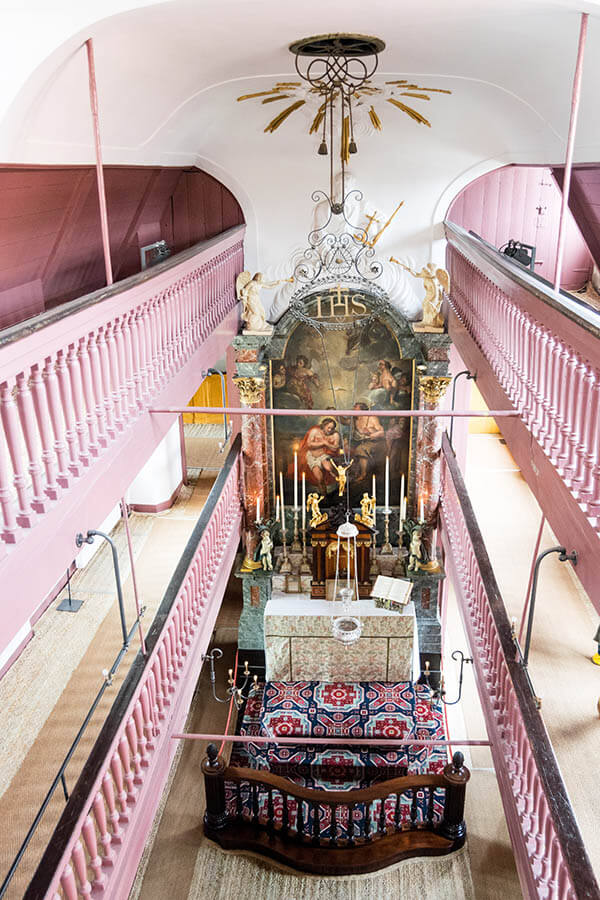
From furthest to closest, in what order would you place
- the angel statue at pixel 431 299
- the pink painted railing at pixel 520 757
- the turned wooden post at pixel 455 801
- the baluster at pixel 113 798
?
the angel statue at pixel 431 299 < the turned wooden post at pixel 455 801 < the baluster at pixel 113 798 < the pink painted railing at pixel 520 757

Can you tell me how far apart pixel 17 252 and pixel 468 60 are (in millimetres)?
4569

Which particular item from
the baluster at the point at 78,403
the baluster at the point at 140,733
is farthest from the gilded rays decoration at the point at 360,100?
the baluster at the point at 140,733

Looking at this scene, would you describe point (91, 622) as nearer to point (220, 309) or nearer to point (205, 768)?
point (205, 768)

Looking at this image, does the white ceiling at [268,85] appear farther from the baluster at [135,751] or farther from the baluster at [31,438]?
the baluster at [135,751]

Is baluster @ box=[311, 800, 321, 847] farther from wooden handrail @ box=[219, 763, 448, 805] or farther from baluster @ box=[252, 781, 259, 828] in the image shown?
A: baluster @ box=[252, 781, 259, 828]

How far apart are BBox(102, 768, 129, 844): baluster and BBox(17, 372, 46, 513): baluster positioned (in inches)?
69.0

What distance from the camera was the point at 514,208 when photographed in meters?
11.8

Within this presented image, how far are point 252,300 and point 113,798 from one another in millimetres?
6909

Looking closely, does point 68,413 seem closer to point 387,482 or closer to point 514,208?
point 387,482

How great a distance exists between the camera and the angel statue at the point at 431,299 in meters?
9.91

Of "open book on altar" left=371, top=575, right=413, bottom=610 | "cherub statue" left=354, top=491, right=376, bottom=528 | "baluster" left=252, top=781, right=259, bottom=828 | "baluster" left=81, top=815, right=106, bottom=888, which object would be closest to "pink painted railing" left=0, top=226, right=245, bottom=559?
"baluster" left=81, top=815, right=106, bottom=888

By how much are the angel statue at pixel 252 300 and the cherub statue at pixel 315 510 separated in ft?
7.87

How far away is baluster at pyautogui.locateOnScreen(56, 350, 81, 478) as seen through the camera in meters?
4.16

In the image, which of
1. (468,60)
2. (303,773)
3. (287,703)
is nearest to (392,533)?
(287,703)
